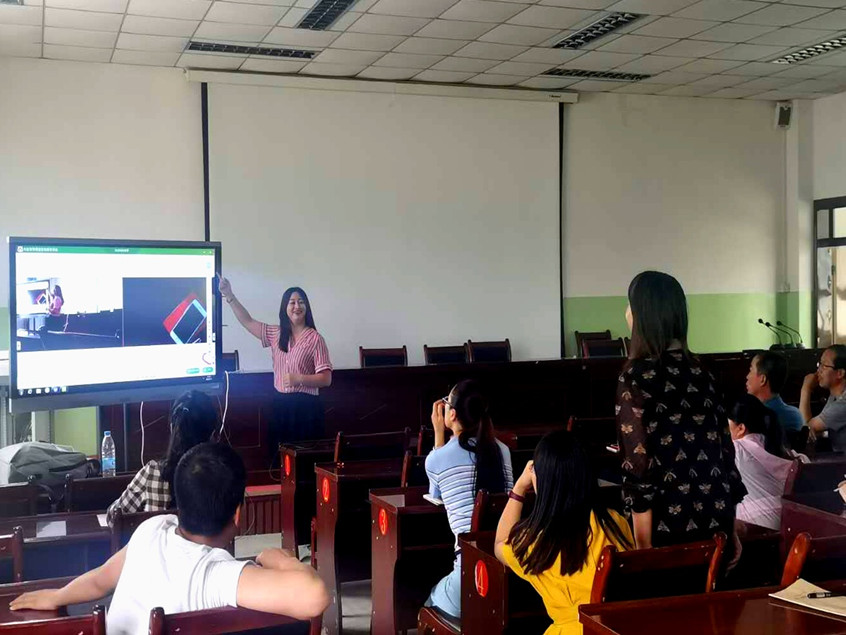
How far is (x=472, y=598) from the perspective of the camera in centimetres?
275

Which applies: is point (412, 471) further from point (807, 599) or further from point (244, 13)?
point (244, 13)

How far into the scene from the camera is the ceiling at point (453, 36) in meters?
6.53

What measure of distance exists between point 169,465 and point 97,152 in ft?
17.8

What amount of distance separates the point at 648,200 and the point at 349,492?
669cm

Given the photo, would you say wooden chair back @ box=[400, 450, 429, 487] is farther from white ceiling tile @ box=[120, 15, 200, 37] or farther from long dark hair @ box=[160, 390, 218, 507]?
Result: white ceiling tile @ box=[120, 15, 200, 37]

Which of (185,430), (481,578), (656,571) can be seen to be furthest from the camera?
(185,430)

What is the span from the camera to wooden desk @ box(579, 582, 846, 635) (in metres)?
1.76

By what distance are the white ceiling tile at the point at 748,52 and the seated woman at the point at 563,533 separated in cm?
647

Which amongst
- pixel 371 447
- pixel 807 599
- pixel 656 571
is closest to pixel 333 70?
pixel 371 447

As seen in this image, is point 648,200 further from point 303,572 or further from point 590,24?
point 303,572

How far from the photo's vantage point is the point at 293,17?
6.69m

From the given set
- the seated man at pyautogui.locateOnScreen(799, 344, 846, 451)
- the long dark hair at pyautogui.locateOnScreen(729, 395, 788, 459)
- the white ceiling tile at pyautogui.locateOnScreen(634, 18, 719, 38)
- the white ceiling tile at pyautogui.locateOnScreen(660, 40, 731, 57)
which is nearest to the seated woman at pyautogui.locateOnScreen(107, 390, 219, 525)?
the long dark hair at pyautogui.locateOnScreen(729, 395, 788, 459)

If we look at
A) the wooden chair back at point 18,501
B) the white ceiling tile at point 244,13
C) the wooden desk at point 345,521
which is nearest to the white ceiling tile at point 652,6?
the white ceiling tile at point 244,13

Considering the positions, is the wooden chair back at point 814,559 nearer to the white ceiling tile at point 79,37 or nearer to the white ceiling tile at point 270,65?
the white ceiling tile at point 79,37
